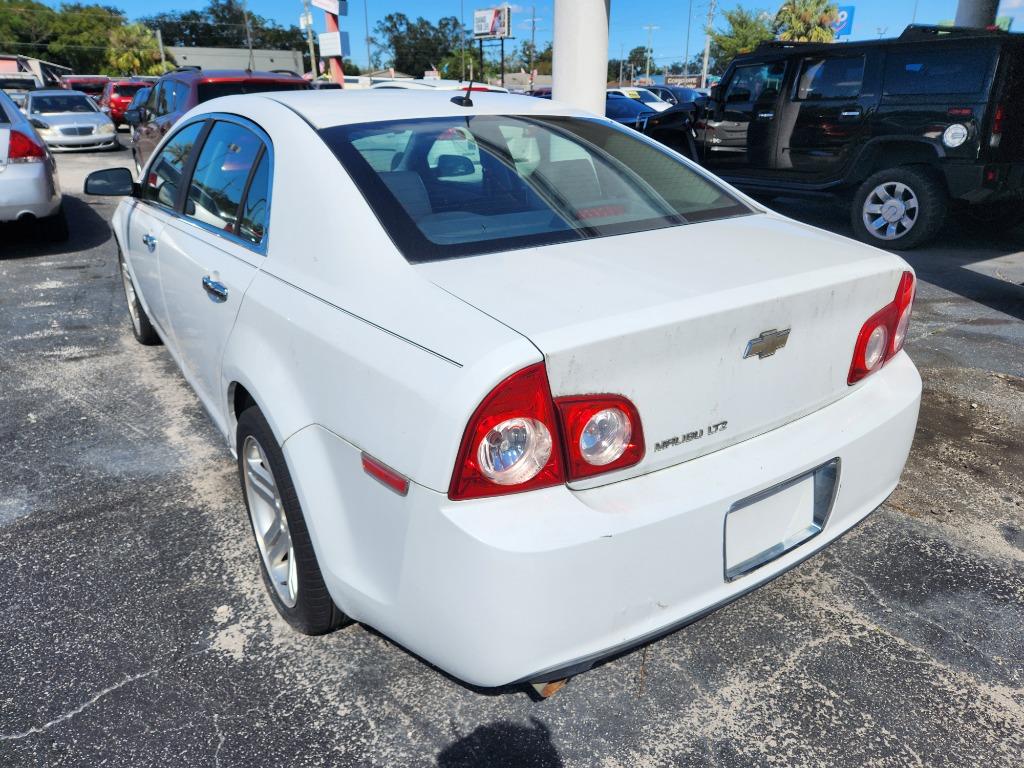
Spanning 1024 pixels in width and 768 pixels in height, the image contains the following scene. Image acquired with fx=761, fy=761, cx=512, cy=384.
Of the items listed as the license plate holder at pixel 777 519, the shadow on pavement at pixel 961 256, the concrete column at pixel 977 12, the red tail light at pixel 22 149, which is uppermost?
the concrete column at pixel 977 12

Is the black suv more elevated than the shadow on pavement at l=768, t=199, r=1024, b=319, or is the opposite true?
the black suv

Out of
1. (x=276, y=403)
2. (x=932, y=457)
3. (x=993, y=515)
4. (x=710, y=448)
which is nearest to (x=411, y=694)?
Result: (x=276, y=403)

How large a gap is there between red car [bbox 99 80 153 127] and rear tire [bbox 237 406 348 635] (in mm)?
24275

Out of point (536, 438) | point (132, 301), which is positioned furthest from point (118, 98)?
point (536, 438)

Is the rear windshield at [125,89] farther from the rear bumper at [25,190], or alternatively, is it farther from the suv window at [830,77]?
the suv window at [830,77]

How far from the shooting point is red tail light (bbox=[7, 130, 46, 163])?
6812 millimetres

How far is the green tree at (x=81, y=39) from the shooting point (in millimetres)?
71562

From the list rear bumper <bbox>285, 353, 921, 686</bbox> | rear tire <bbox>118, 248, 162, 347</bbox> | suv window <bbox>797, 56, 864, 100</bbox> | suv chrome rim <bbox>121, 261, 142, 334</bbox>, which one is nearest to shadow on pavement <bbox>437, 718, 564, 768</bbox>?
rear bumper <bbox>285, 353, 921, 686</bbox>

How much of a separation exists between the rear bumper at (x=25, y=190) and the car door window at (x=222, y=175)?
16.4 feet

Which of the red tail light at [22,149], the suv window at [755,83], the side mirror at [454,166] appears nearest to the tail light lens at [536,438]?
the side mirror at [454,166]

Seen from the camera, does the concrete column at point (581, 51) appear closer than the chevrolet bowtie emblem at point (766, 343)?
No

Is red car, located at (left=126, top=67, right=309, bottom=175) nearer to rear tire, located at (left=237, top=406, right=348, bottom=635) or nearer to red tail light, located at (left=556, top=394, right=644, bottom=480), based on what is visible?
rear tire, located at (left=237, top=406, right=348, bottom=635)

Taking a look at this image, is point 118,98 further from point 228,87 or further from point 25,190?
point 25,190

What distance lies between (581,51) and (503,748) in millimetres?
6630
